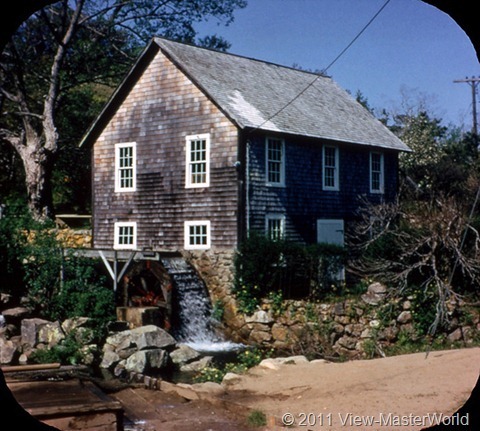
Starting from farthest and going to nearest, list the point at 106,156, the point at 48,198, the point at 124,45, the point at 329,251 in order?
1. the point at 124,45
2. the point at 48,198
3. the point at 106,156
4. the point at 329,251

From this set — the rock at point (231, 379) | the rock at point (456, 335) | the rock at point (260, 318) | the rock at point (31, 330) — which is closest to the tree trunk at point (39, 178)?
the rock at point (31, 330)

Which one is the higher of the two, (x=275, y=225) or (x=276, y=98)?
(x=276, y=98)

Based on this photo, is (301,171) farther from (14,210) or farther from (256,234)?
(14,210)

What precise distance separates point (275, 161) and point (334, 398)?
12.3m

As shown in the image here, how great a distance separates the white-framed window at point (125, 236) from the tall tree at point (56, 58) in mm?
4984

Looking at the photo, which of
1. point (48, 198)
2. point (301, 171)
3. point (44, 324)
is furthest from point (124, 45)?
point (44, 324)

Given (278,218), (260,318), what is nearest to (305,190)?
(278,218)

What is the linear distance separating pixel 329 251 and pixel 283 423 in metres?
10.3

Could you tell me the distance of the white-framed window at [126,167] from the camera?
23656 mm

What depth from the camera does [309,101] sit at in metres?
25.1

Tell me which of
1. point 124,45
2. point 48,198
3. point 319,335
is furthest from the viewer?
point 124,45

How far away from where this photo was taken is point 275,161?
2181 centimetres

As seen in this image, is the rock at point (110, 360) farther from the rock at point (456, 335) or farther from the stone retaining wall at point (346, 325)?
the rock at point (456, 335)

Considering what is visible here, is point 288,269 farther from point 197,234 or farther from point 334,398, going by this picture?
point 334,398
